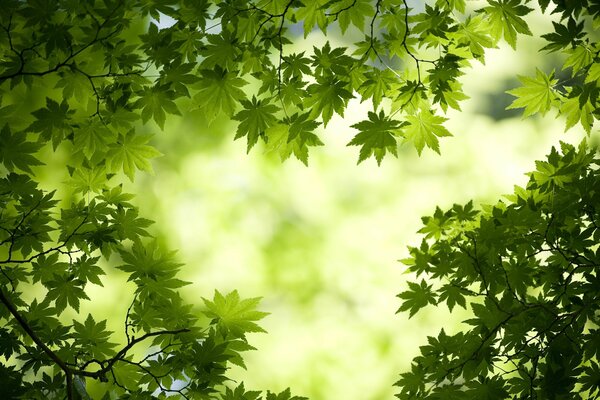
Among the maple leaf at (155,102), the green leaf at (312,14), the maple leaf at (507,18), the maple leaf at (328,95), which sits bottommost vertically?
the maple leaf at (155,102)

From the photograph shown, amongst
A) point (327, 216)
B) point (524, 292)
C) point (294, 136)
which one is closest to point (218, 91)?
point (294, 136)

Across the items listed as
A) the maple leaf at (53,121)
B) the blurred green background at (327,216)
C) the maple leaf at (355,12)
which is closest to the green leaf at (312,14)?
the maple leaf at (355,12)

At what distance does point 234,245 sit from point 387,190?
5.54ft

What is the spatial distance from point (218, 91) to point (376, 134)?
1.89 ft

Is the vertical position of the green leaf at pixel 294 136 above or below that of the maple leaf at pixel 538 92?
below

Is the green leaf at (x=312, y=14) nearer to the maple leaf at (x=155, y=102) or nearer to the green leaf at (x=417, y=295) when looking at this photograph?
the maple leaf at (x=155, y=102)

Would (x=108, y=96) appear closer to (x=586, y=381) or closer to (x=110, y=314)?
(x=586, y=381)

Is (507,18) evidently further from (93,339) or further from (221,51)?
(93,339)

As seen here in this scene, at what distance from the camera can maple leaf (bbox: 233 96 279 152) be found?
1939 millimetres

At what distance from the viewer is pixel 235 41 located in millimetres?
1884

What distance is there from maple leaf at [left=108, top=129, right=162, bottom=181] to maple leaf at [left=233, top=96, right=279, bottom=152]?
A: 33 cm

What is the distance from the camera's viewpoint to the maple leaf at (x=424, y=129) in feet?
6.53

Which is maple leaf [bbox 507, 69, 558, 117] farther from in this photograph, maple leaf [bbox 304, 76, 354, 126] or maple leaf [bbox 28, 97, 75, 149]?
maple leaf [bbox 28, 97, 75, 149]

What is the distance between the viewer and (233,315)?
6.42 feet
